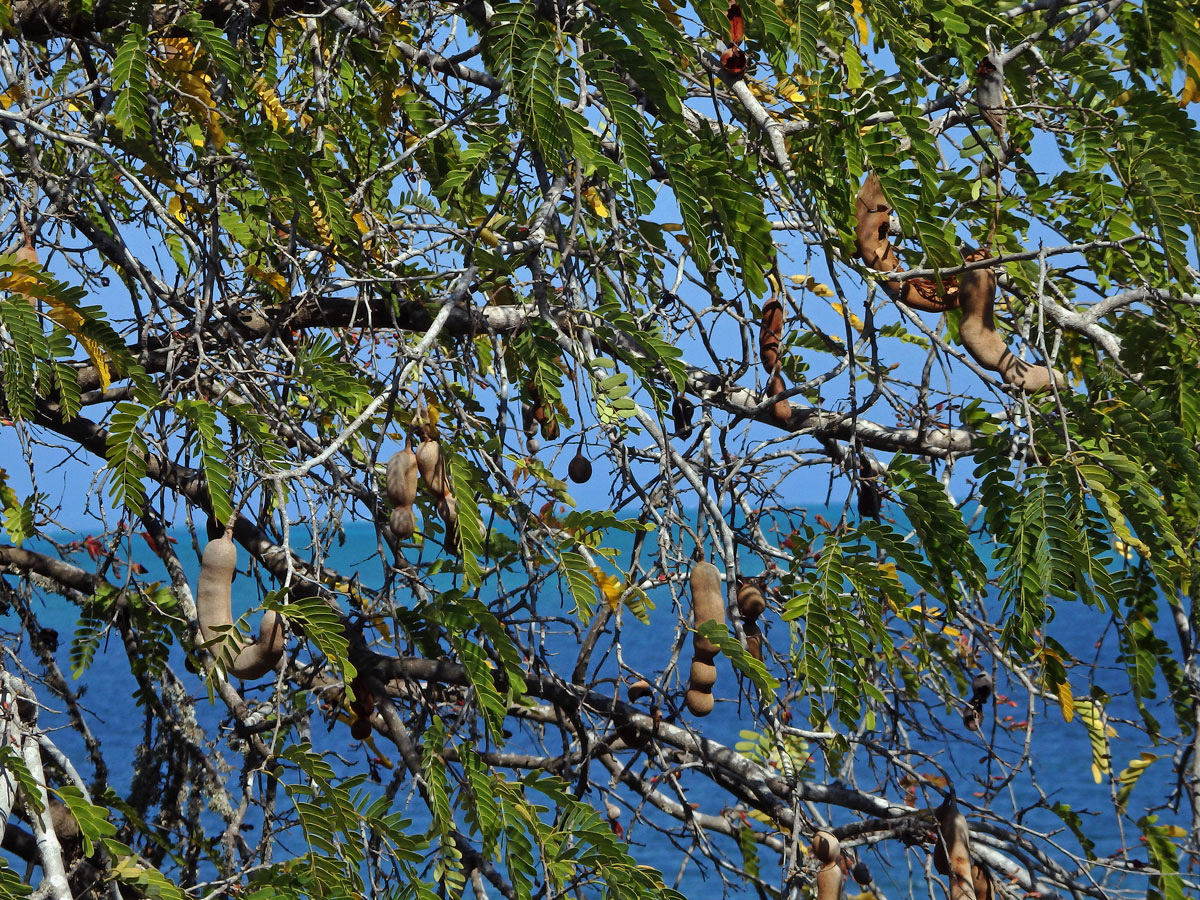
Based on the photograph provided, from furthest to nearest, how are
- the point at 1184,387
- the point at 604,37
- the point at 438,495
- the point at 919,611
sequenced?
the point at 919,611 < the point at 1184,387 < the point at 438,495 < the point at 604,37

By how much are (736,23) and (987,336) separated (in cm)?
75

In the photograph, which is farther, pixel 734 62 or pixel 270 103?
pixel 270 103

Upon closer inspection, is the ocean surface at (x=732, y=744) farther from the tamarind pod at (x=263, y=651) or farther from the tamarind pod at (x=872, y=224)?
the tamarind pod at (x=872, y=224)

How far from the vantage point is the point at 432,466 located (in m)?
2.02

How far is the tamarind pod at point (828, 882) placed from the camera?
2.37 meters

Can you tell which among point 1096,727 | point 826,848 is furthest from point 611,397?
point 1096,727

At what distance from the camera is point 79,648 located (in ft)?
11.0

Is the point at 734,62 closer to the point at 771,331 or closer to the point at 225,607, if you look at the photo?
the point at 771,331

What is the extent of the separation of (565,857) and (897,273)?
124cm

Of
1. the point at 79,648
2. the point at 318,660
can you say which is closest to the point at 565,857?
the point at 318,660

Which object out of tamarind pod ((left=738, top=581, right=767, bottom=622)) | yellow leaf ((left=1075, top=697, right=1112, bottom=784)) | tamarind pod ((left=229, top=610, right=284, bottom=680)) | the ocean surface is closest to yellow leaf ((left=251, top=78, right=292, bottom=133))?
tamarind pod ((left=229, top=610, right=284, bottom=680))

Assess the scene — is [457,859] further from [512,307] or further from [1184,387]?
[1184,387]

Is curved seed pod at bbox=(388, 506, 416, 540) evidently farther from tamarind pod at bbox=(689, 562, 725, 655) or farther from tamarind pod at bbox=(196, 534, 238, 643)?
tamarind pod at bbox=(689, 562, 725, 655)

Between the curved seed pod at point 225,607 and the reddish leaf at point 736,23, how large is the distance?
1280 millimetres
